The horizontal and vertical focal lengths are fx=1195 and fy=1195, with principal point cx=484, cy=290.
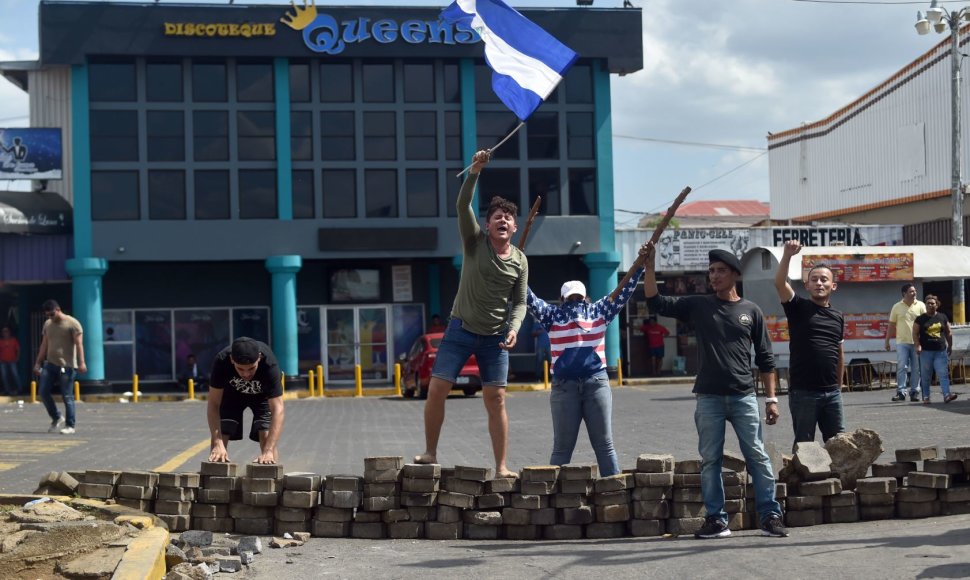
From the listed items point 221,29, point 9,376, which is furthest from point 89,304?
point 221,29

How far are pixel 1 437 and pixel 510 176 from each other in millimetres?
22967

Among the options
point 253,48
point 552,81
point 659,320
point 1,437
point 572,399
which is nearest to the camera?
point 572,399

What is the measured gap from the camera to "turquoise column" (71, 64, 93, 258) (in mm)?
35281

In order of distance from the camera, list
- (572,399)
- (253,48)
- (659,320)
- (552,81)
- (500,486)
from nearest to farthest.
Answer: (500,486), (572,399), (552,81), (253,48), (659,320)

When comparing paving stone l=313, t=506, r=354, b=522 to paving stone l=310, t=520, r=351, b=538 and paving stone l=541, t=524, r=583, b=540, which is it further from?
paving stone l=541, t=524, r=583, b=540

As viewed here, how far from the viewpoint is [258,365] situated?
348 inches

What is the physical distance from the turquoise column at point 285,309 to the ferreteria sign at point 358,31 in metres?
6.59

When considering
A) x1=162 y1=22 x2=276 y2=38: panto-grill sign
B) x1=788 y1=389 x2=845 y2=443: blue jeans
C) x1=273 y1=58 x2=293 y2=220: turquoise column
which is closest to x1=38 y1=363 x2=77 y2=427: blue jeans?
x1=788 y1=389 x2=845 y2=443: blue jeans

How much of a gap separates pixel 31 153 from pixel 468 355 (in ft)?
100

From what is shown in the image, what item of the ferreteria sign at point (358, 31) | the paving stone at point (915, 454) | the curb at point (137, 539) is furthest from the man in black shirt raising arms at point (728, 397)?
the ferreteria sign at point (358, 31)

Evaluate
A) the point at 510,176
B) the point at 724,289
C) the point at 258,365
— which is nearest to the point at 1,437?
the point at 258,365

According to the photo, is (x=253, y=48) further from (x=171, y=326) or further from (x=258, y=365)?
(x=258, y=365)

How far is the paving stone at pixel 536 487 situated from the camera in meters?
8.12

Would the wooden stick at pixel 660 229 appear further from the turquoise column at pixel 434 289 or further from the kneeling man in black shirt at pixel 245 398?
the turquoise column at pixel 434 289
